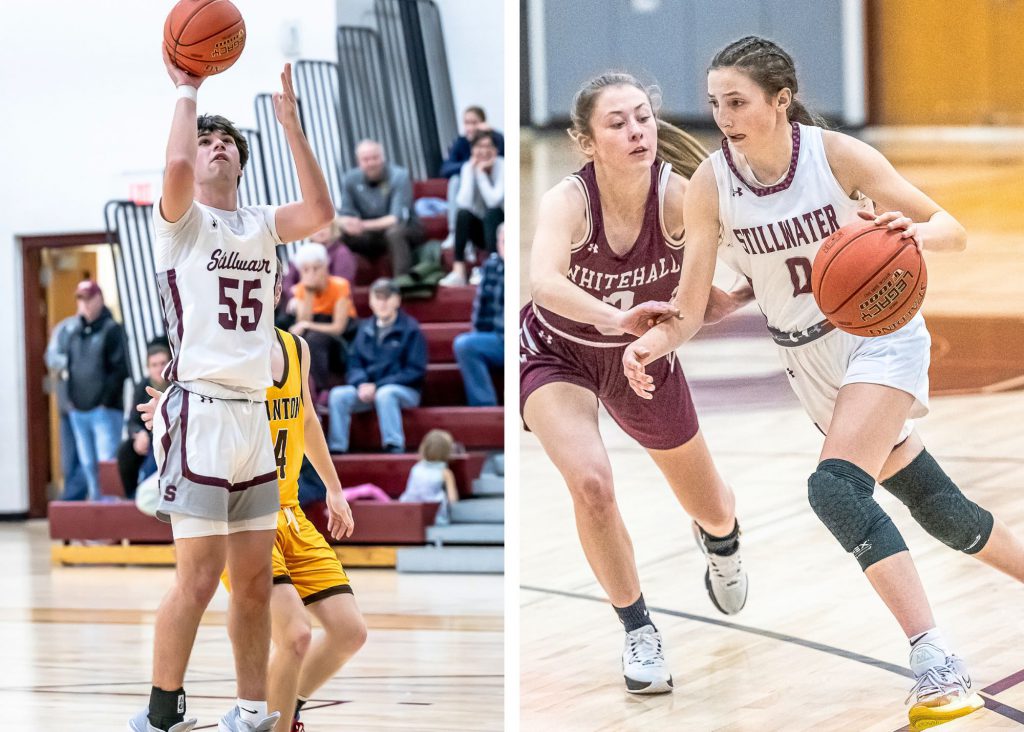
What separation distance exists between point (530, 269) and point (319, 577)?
110cm

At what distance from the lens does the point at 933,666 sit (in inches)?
133

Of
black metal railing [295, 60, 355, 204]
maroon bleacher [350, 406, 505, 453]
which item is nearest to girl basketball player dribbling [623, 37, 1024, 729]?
maroon bleacher [350, 406, 505, 453]

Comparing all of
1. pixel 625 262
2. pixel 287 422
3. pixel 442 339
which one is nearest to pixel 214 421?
pixel 287 422

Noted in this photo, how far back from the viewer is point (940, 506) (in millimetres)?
3553

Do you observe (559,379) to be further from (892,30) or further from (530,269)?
(892,30)

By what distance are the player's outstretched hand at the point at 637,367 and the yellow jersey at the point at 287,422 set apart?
93 cm

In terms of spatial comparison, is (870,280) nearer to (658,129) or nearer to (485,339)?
(658,129)

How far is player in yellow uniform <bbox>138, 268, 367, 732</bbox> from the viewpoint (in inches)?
139

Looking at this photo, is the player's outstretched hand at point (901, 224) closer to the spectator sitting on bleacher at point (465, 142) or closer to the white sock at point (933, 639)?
the white sock at point (933, 639)

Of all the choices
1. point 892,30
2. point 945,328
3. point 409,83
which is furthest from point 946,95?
point 409,83

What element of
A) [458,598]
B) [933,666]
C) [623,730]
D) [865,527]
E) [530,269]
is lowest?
[458,598]

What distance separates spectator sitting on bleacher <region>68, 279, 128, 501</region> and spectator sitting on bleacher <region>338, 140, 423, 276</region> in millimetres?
2385

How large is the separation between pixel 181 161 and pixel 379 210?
6.88 metres

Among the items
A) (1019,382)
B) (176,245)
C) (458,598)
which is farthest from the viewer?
(458,598)
